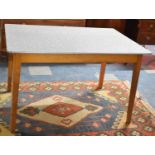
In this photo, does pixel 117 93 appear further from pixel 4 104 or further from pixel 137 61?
pixel 4 104

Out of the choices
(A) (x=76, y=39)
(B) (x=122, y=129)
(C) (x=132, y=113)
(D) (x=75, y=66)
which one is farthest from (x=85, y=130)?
(D) (x=75, y=66)

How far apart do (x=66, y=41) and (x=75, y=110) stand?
599 mm

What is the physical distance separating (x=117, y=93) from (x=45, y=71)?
841 millimetres

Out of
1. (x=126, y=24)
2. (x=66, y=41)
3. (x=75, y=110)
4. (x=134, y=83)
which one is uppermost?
(x=66, y=41)

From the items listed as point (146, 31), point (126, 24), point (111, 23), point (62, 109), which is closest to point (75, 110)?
point (62, 109)

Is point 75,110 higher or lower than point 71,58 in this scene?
lower

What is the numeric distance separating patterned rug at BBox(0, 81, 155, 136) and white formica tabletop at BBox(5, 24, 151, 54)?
1.89 ft

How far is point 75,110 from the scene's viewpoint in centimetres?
232

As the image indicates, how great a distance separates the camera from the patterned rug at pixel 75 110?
6.84 ft

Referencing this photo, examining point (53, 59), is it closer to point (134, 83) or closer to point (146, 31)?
point (134, 83)

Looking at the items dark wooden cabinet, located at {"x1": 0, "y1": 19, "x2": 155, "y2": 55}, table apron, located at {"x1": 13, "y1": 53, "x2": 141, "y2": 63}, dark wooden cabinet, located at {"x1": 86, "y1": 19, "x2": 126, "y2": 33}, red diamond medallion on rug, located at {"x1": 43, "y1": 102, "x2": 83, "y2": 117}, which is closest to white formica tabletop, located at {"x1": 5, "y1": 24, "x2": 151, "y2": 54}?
table apron, located at {"x1": 13, "y1": 53, "x2": 141, "y2": 63}

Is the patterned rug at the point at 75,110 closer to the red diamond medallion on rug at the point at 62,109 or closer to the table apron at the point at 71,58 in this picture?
the red diamond medallion on rug at the point at 62,109

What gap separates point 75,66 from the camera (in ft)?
11.0

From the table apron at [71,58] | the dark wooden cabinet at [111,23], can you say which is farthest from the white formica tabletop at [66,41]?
the dark wooden cabinet at [111,23]
